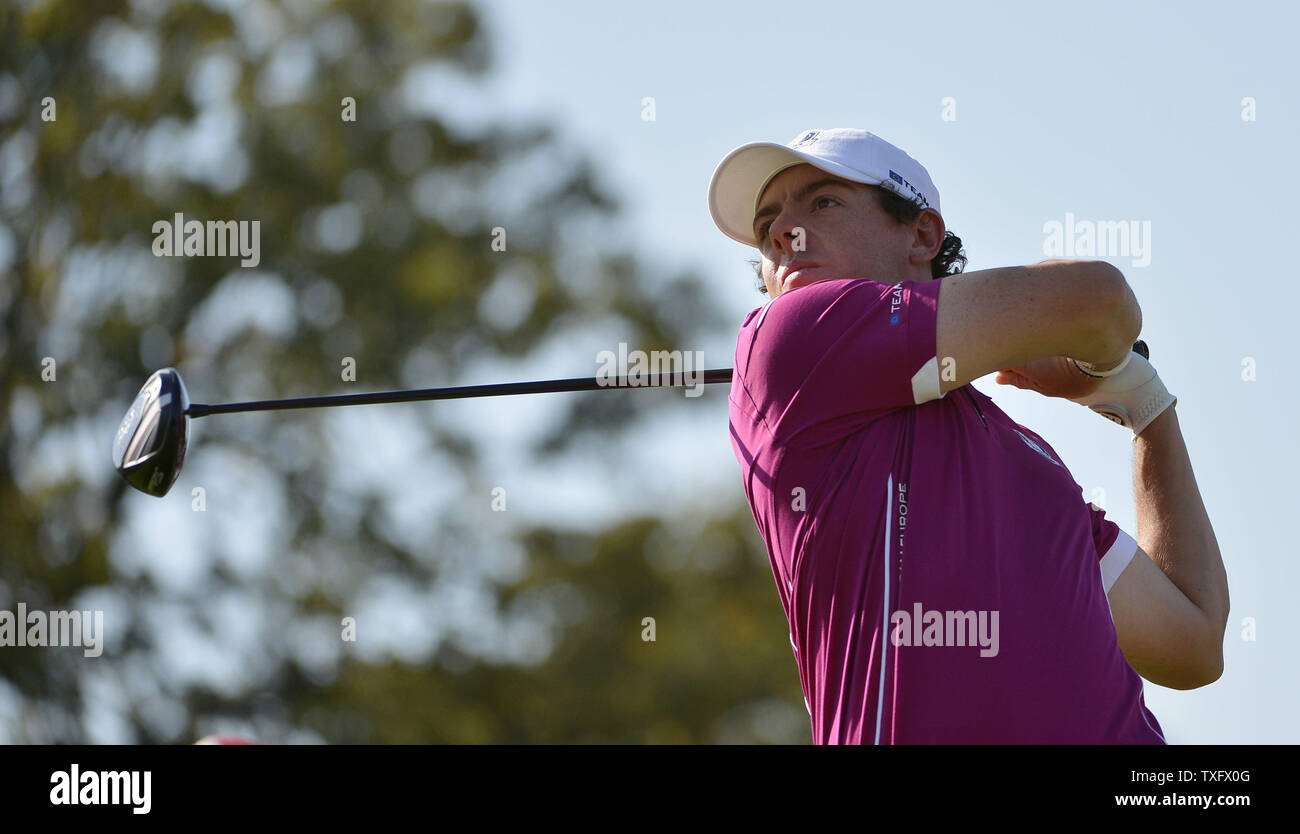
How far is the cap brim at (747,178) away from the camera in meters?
3.41

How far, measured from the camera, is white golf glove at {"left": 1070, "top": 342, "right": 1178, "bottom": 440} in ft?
11.2

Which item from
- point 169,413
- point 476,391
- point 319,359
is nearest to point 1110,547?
point 476,391

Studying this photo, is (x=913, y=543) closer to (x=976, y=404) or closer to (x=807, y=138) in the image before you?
(x=976, y=404)

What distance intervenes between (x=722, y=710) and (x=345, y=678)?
4.47 meters

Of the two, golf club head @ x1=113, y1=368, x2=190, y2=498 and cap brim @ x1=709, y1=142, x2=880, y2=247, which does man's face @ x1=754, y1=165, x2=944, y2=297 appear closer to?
cap brim @ x1=709, y1=142, x2=880, y2=247

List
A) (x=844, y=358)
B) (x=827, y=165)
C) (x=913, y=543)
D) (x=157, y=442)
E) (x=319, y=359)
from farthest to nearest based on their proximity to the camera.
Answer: (x=319, y=359), (x=157, y=442), (x=827, y=165), (x=844, y=358), (x=913, y=543)

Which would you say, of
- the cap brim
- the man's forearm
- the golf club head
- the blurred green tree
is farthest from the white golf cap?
the blurred green tree

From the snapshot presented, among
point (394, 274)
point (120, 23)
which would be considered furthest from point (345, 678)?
point (120, 23)

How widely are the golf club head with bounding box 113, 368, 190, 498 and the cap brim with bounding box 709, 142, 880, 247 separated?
188cm

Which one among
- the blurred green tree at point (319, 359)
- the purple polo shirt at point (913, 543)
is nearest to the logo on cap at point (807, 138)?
the purple polo shirt at point (913, 543)

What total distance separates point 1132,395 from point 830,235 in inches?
31.3

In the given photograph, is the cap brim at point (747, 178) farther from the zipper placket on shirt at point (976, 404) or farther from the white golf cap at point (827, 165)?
the zipper placket on shirt at point (976, 404)

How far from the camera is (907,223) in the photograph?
3514mm
